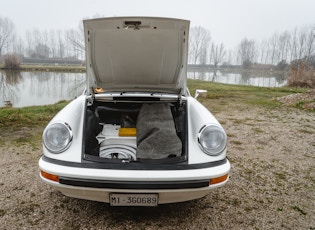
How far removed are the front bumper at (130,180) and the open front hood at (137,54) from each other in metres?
1.22

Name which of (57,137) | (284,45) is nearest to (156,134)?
(57,137)

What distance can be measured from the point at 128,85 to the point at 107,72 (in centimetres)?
31

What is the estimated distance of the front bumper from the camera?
1.65 metres

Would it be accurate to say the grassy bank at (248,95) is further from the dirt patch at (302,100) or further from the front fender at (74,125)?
the front fender at (74,125)

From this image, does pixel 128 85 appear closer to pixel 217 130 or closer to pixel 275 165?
pixel 217 130

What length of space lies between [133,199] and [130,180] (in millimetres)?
193

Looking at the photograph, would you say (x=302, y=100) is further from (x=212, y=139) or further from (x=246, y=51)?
(x=246, y=51)

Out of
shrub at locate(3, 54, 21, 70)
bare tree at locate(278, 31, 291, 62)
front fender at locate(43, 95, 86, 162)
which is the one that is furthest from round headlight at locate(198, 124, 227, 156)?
bare tree at locate(278, 31, 291, 62)

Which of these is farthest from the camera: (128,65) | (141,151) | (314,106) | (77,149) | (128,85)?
(314,106)

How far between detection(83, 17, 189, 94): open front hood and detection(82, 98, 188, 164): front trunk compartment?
0.90 ft

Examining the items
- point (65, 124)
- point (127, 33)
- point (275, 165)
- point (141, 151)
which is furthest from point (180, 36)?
point (275, 165)

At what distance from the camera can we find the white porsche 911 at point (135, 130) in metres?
1.69

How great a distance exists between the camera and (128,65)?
267 centimetres

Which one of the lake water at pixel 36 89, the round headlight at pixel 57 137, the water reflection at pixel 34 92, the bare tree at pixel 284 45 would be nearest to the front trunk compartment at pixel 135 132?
the round headlight at pixel 57 137
